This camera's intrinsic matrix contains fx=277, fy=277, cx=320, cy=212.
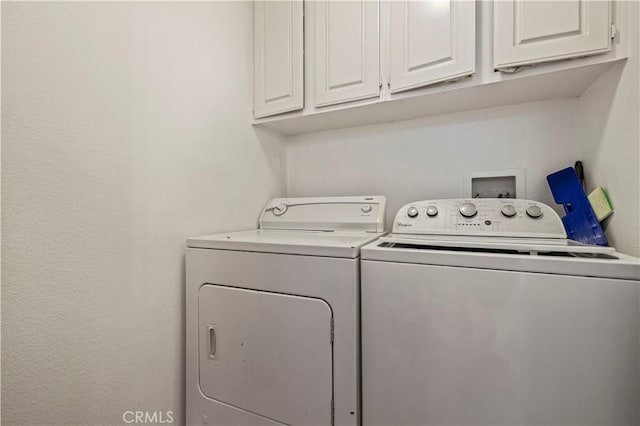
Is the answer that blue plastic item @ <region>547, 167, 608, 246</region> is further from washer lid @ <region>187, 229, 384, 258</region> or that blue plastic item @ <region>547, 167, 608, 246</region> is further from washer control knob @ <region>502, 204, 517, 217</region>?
washer lid @ <region>187, 229, 384, 258</region>

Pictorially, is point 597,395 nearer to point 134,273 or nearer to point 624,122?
point 624,122

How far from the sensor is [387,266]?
91 centimetres

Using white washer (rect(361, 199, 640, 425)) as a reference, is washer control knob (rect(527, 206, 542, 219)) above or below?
above

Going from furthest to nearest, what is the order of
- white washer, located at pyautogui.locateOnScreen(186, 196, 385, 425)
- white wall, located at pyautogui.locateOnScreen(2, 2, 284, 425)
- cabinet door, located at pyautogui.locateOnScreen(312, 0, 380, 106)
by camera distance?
cabinet door, located at pyautogui.locateOnScreen(312, 0, 380, 106)
white washer, located at pyautogui.locateOnScreen(186, 196, 385, 425)
white wall, located at pyautogui.locateOnScreen(2, 2, 284, 425)

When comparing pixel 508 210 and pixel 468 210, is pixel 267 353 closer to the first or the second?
pixel 468 210

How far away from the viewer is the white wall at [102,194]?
2.64 ft

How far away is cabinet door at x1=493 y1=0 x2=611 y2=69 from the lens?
3.13 feet

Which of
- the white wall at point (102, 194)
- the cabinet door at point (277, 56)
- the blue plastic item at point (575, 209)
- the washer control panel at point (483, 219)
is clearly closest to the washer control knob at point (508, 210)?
the washer control panel at point (483, 219)

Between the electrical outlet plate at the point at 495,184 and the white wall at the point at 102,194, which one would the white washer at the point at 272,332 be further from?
the electrical outlet plate at the point at 495,184

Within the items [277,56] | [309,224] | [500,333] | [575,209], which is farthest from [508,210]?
[277,56]

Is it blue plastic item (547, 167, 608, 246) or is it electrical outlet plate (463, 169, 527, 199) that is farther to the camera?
electrical outlet plate (463, 169, 527, 199)

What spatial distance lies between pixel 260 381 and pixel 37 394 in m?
0.67

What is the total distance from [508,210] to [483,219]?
98mm

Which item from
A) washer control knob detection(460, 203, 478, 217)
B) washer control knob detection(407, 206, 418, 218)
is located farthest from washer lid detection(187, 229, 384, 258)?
washer control knob detection(460, 203, 478, 217)
